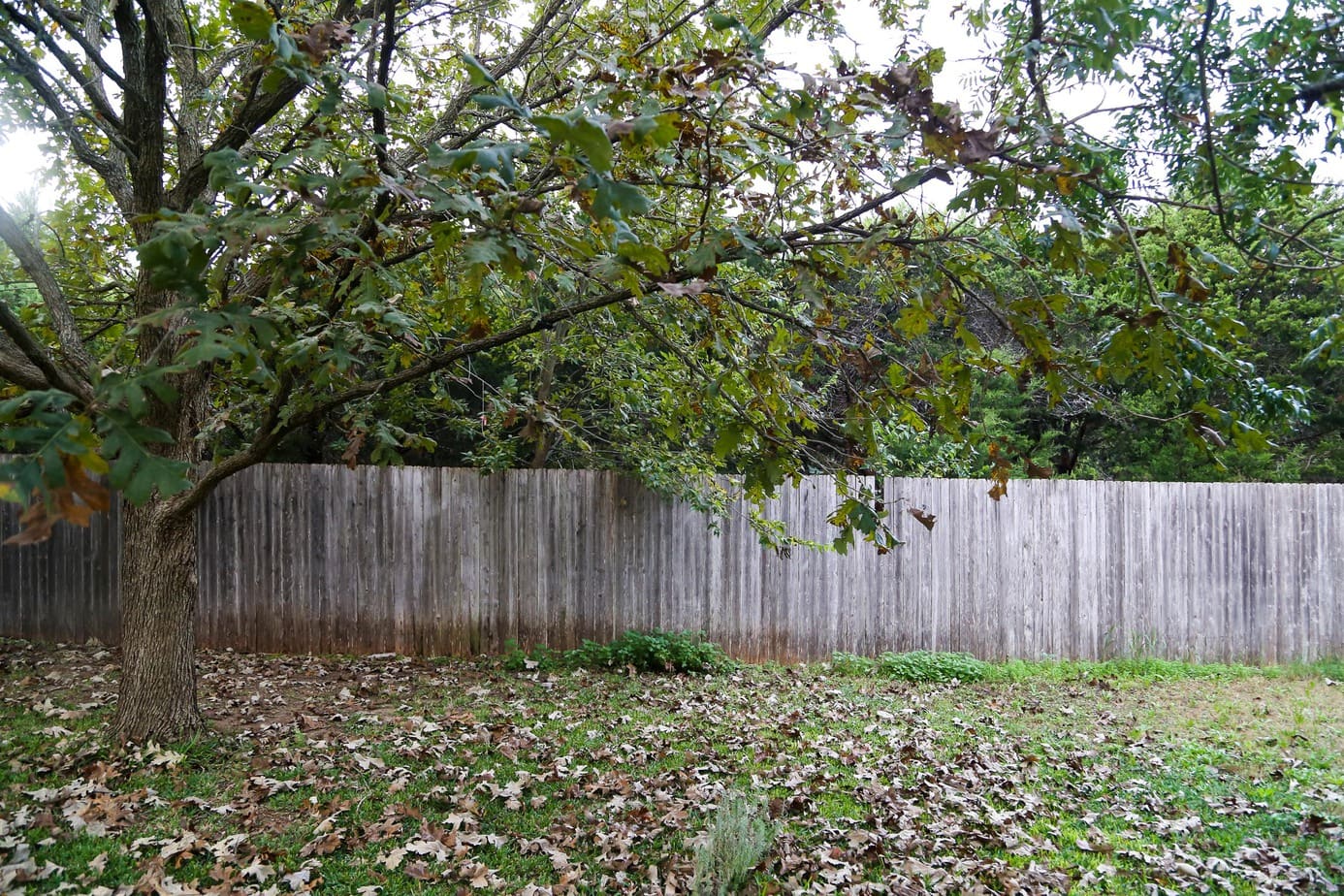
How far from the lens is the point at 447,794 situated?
4012 millimetres

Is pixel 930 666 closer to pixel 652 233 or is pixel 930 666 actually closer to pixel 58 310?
pixel 652 233

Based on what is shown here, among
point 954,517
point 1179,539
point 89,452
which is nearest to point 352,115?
point 89,452

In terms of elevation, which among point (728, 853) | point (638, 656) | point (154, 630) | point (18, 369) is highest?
point (18, 369)

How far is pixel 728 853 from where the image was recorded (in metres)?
3.12

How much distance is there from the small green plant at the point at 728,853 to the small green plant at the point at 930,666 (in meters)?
4.83

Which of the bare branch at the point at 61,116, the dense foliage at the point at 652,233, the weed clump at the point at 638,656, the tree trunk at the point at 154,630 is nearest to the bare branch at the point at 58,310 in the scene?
the dense foliage at the point at 652,233

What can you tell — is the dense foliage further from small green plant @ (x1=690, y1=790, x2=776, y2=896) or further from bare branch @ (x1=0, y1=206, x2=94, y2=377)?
small green plant @ (x1=690, y1=790, x2=776, y2=896)

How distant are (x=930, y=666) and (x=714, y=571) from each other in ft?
7.50

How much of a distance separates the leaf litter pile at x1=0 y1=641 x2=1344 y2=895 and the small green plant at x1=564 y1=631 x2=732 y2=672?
91cm

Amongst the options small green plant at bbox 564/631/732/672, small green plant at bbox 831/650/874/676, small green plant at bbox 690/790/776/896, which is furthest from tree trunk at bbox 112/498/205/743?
small green plant at bbox 831/650/874/676

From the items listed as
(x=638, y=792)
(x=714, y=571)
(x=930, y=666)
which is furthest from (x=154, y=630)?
(x=930, y=666)

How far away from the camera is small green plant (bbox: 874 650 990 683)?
7.80 m

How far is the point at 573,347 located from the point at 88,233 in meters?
3.71

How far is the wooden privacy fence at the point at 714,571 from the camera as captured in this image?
7.62 m
